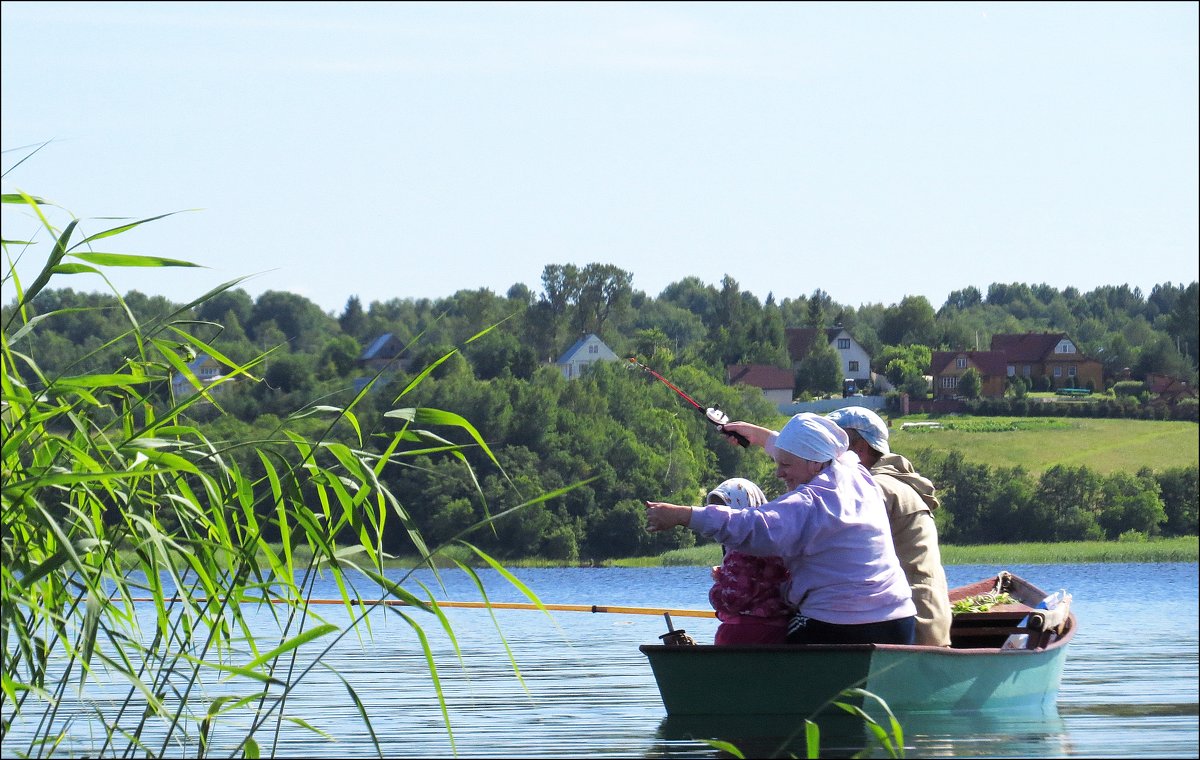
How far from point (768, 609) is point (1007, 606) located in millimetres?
2601

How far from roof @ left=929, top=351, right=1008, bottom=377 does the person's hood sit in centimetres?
4418

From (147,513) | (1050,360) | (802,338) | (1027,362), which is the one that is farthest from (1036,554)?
(147,513)

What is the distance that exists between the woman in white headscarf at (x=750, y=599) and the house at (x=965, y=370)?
4271 centimetres

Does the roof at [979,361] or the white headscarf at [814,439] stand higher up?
the white headscarf at [814,439]

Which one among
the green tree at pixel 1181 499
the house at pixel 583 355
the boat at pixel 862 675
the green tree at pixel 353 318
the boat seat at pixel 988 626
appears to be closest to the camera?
→ the boat at pixel 862 675

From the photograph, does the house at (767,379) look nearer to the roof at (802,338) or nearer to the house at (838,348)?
the house at (838,348)

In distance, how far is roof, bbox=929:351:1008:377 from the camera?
51.9 metres

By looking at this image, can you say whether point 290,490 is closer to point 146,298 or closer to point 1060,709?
point 1060,709

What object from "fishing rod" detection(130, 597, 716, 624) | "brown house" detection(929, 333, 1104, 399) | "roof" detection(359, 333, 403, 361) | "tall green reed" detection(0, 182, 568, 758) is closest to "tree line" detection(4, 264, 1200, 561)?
Result: "brown house" detection(929, 333, 1104, 399)

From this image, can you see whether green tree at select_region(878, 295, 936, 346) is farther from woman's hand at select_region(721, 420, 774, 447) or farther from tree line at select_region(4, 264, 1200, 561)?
woman's hand at select_region(721, 420, 774, 447)

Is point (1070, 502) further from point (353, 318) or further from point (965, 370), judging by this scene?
point (353, 318)

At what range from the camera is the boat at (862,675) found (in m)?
5.97

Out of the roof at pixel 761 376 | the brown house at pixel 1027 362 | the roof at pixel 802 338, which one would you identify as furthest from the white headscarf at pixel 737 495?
the roof at pixel 802 338

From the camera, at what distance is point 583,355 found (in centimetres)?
6738
